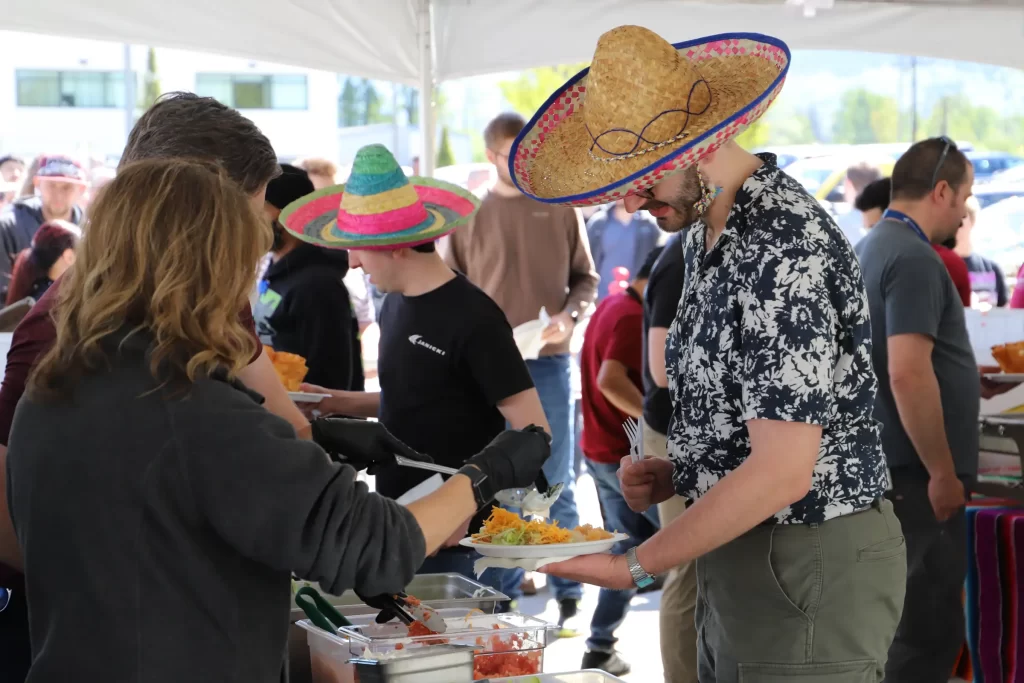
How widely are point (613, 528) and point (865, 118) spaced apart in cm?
1692

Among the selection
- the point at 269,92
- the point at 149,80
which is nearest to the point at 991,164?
the point at 149,80

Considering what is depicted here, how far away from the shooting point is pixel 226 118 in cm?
212

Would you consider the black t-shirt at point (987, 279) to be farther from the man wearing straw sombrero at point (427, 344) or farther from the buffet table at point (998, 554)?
the man wearing straw sombrero at point (427, 344)

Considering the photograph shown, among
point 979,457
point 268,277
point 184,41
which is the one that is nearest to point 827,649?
point 979,457

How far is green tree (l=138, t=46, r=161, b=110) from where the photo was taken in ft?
76.1

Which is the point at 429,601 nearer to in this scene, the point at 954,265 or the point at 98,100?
the point at 954,265

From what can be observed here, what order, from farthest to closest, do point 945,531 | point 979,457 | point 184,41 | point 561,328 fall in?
point 561,328, point 184,41, point 979,457, point 945,531

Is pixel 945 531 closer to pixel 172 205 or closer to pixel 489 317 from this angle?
pixel 489 317

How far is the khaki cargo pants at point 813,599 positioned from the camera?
6.51ft

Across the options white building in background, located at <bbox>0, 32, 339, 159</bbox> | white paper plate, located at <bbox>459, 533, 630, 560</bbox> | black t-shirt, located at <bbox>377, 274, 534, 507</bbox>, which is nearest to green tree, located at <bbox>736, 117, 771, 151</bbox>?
white building in background, located at <bbox>0, 32, 339, 159</bbox>

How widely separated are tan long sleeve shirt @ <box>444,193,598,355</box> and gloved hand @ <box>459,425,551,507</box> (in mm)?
3314

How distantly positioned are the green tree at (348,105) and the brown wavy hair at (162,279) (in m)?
24.0

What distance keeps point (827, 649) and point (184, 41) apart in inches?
135

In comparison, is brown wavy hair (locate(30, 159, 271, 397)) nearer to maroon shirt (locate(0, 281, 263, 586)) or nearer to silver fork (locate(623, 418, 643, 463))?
maroon shirt (locate(0, 281, 263, 586))
